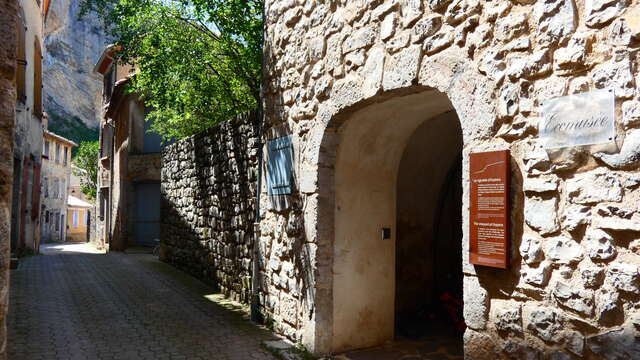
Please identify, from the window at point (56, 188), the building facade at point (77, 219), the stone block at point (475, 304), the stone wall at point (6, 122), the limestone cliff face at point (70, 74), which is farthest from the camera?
the limestone cliff face at point (70, 74)

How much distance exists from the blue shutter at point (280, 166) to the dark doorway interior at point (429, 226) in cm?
124

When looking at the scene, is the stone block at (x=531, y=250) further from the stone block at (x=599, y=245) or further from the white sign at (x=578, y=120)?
the white sign at (x=578, y=120)

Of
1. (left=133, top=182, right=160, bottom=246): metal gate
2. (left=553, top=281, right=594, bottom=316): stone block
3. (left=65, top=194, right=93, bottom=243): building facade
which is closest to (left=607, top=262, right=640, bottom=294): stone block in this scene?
(left=553, top=281, right=594, bottom=316): stone block

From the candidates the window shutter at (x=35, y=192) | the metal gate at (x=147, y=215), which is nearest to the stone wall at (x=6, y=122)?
the window shutter at (x=35, y=192)

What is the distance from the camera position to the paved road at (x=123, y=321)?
14.5 ft

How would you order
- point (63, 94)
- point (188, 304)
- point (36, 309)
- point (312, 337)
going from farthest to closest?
point (63, 94) < point (188, 304) < point (36, 309) < point (312, 337)

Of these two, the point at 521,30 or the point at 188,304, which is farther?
the point at 188,304

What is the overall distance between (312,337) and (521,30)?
280 centimetres

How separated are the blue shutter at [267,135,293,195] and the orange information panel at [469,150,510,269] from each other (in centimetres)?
217

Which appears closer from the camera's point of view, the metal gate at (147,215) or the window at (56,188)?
the metal gate at (147,215)

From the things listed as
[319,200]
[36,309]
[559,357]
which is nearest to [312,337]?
[319,200]

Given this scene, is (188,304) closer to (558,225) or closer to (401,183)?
(401,183)

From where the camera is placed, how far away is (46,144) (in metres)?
26.7

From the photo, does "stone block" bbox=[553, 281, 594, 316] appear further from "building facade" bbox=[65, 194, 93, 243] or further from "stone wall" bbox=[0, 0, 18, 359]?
"building facade" bbox=[65, 194, 93, 243]
